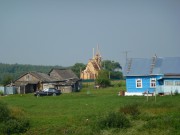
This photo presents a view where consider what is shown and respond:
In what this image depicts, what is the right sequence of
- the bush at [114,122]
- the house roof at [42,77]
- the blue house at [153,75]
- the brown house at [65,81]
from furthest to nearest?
1. the house roof at [42,77]
2. the brown house at [65,81]
3. the blue house at [153,75]
4. the bush at [114,122]

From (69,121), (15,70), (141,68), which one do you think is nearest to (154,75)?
(141,68)

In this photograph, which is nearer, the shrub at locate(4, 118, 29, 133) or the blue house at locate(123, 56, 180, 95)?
the shrub at locate(4, 118, 29, 133)

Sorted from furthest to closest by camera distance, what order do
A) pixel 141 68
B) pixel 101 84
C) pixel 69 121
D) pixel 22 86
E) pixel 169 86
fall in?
pixel 101 84, pixel 22 86, pixel 141 68, pixel 169 86, pixel 69 121

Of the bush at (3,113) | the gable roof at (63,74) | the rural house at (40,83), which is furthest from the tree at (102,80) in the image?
the bush at (3,113)

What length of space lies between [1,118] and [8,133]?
2.10 m

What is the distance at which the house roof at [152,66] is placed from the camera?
42.2m

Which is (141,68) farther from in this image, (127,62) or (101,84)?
(101,84)

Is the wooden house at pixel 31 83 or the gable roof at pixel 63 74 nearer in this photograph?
the wooden house at pixel 31 83

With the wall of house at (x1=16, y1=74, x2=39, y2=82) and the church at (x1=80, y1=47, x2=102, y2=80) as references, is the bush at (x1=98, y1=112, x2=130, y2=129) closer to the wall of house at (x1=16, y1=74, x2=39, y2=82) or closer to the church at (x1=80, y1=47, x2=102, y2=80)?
the wall of house at (x1=16, y1=74, x2=39, y2=82)

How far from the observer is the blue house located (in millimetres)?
40719

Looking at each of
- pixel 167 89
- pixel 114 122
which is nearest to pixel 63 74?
pixel 167 89

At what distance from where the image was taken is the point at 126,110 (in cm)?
2272

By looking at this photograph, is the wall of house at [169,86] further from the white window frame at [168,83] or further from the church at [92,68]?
the church at [92,68]

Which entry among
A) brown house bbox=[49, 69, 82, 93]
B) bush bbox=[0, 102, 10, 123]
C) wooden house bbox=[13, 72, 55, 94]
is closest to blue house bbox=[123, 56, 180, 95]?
brown house bbox=[49, 69, 82, 93]
